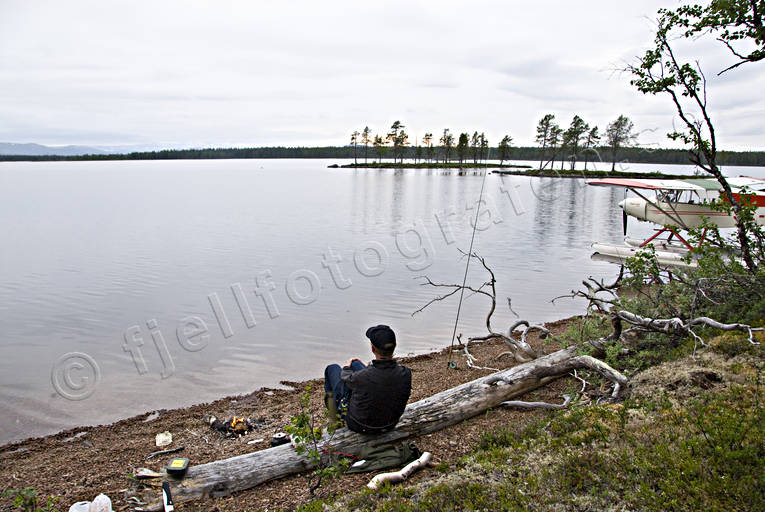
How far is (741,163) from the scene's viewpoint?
109 meters

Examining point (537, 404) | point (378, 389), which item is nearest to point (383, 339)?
Answer: point (378, 389)

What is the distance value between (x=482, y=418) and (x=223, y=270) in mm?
12993

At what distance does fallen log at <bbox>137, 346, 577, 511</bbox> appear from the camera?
4238 mm

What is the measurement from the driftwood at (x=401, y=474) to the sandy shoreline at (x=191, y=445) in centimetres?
27

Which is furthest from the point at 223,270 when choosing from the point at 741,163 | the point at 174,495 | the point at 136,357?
the point at 741,163

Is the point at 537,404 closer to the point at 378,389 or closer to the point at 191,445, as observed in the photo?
the point at 378,389

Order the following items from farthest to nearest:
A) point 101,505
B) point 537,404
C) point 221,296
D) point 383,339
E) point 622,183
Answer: point 622,183 < point 221,296 < point 537,404 < point 383,339 < point 101,505

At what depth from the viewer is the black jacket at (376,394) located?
4453 millimetres

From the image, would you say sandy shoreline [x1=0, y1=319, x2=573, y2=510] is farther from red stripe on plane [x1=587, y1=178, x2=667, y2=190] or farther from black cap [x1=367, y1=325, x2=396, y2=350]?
red stripe on plane [x1=587, y1=178, x2=667, y2=190]

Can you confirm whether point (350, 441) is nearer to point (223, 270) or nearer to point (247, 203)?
point (223, 270)

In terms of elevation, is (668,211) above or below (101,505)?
above

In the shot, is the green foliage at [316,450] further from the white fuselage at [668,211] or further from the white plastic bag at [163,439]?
the white fuselage at [668,211]

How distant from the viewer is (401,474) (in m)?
3.96

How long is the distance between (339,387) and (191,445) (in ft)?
7.13
